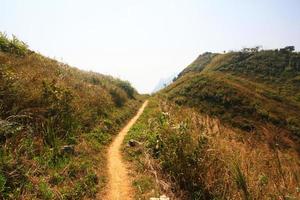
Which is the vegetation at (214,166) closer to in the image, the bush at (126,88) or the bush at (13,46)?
the bush at (13,46)

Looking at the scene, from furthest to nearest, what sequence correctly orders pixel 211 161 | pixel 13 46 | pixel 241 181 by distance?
pixel 13 46, pixel 211 161, pixel 241 181

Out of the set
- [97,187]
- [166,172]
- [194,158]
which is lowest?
[97,187]

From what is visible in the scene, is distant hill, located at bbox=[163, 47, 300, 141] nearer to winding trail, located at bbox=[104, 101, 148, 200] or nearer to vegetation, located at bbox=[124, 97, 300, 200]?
winding trail, located at bbox=[104, 101, 148, 200]

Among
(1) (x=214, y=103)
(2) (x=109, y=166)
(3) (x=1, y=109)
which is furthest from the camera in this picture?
(1) (x=214, y=103)

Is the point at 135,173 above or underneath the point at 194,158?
underneath

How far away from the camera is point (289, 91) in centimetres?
5991

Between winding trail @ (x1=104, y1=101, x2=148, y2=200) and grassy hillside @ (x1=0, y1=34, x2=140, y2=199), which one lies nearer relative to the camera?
grassy hillside @ (x1=0, y1=34, x2=140, y2=199)

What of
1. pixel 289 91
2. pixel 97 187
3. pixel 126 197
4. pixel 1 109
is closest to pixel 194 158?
pixel 126 197

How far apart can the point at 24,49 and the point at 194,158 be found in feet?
47.6

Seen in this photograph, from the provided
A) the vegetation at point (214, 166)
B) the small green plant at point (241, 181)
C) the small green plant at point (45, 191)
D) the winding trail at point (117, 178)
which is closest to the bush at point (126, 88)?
the winding trail at point (117, 178)

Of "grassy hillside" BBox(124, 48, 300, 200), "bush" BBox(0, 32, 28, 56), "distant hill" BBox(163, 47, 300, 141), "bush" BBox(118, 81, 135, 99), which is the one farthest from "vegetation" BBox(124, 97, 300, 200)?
"bush" BBox(118, 81, 135, 99)

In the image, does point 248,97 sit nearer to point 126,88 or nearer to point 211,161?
point 126,88

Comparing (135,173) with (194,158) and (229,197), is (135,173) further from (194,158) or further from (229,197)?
(229,197)

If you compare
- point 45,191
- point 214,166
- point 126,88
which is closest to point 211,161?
point 214,166
